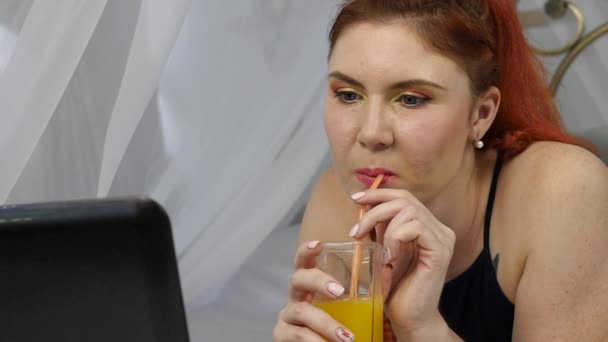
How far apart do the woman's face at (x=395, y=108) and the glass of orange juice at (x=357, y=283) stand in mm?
224

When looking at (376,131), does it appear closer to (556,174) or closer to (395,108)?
(395,108)

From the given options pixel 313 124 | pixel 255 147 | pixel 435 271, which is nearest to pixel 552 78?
pixel 313 124

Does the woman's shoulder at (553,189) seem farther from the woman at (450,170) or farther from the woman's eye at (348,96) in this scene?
the woman's eye at (348,96)

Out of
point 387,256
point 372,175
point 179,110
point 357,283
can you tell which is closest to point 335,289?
point 357,283

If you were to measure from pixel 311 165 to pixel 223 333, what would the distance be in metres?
0.39

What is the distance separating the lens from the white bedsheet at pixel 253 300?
1753 millimetres

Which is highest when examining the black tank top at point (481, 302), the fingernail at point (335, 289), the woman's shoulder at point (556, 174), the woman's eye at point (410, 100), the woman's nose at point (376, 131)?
the woman's eye at point (410, 100)

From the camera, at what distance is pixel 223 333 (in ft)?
5.71

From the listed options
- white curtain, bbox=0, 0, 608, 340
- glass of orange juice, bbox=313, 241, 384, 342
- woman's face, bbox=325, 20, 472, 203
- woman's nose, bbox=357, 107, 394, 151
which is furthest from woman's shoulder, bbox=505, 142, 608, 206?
white curtain, bbox=0, 0, 608, 340

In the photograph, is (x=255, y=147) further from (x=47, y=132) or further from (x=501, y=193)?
(x=501, y=193)

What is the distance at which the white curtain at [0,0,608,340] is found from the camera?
1.45m

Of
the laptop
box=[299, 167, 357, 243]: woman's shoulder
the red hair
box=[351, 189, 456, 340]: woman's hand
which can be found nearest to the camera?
the laptop

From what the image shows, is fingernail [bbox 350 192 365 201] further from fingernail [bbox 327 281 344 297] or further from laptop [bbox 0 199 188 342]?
laptop [bbox 0 199 188 342]

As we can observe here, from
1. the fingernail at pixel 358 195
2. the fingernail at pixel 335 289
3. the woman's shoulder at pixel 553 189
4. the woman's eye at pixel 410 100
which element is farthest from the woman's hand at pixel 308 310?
the woman's shoulder at pixel 553 189
